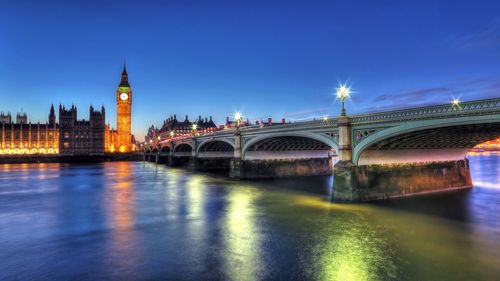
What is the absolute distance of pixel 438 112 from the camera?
20.7 metres

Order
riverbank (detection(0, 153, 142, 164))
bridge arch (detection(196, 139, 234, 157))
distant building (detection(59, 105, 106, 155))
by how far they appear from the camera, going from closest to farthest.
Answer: bridge arch (detection(196, 139, 234, 157))
riverbank (detection(0, 153, 142, 164))
distant building (detection(59, 105, 106, 155))

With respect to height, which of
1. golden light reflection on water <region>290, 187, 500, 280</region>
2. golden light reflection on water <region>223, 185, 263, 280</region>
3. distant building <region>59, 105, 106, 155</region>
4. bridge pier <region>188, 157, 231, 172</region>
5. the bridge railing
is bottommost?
golden light reflection on water <region>290, 187, 500, 280</region>

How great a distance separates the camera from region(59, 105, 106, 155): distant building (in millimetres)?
134000

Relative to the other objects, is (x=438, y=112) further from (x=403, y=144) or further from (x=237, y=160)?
(x=237, y=160)

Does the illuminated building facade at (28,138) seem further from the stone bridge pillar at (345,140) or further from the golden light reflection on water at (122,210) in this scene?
the stone bridge pillar at (345,140)

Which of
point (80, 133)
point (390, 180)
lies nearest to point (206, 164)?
point (390, 180)

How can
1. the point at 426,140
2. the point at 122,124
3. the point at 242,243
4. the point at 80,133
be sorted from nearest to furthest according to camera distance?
the point at 242,243
the point at 426,140
the point at 80,133
the point at 122,124

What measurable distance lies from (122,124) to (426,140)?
531 ft

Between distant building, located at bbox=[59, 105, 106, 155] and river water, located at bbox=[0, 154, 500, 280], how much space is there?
119 meters

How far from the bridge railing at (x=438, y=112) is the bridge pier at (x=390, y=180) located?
411 centimetres

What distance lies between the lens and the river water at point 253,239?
1170 centimetres

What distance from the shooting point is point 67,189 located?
36969mm

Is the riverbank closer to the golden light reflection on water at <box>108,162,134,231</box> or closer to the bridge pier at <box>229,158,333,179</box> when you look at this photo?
the bridge pier at <box>229,158,333,179</box>

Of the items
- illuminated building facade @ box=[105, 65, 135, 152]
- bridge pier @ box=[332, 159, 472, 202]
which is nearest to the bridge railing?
bridge pier @ box=[332, 159, 472, 202]
